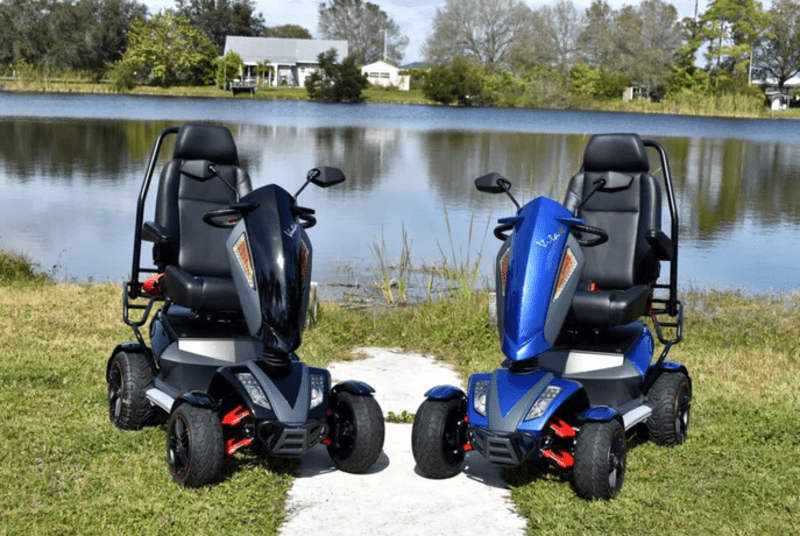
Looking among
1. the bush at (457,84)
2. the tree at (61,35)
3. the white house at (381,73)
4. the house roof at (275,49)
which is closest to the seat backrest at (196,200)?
the bush at (457,84)

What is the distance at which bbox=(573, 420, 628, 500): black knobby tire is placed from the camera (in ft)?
16.7

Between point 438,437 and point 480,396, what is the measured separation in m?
0.28

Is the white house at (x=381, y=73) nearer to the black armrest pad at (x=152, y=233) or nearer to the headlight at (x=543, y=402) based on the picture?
the black armrest pad at (x=152, y=233)

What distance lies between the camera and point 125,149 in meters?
29.3

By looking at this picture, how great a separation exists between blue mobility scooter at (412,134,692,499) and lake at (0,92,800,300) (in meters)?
4.38

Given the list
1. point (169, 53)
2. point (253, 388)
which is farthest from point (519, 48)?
point (253, 388)

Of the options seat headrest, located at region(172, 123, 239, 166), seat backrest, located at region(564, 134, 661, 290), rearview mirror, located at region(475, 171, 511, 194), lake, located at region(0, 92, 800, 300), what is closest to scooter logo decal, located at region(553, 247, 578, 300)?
rearview mirror, located at region(475, 171, 511, 194)

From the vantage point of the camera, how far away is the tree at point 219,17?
10144 centimetres

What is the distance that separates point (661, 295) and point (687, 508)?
7.47 metres

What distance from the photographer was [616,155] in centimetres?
690

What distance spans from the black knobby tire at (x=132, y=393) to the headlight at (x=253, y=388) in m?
1.01

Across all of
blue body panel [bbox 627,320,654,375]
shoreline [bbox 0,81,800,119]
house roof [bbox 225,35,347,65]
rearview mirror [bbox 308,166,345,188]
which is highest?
house roof [bbox 225,35,347,65]

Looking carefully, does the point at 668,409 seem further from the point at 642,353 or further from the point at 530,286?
the point at 530,286

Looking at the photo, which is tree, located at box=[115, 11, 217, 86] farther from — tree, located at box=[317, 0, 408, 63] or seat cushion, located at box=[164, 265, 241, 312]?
seat cushion, located at box=[164, 265, 241, 312]
